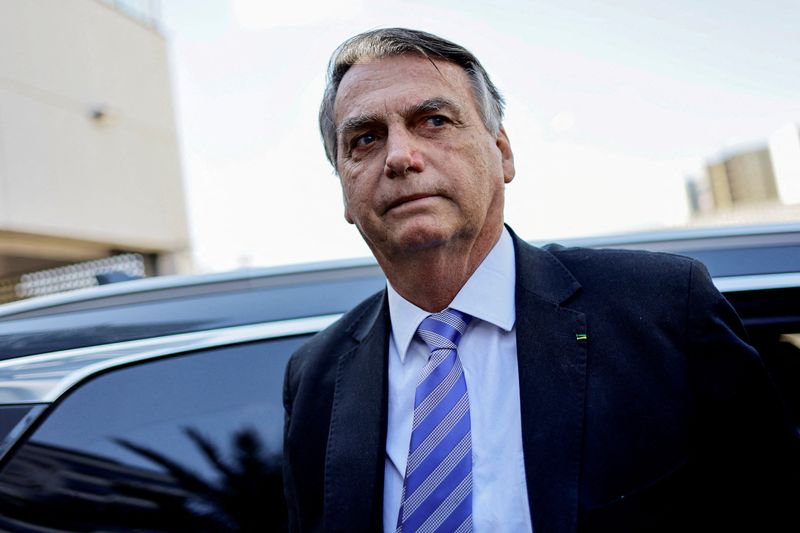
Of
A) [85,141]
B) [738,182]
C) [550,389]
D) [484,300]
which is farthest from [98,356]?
[738,182]

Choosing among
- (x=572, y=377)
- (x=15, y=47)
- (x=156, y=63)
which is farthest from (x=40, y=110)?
(x=572, y=377)

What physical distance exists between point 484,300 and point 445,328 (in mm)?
111

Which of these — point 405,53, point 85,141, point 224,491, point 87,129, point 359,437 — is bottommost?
point 224,491

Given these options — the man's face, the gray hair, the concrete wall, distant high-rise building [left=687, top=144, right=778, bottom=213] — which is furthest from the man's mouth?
distant high-rise building [left=687, top=144, right=778, bottom=213]

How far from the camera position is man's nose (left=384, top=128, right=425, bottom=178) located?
1555 millimetres

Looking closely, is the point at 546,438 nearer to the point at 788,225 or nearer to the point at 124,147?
the point at 788,225

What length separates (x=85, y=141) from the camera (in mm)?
12227

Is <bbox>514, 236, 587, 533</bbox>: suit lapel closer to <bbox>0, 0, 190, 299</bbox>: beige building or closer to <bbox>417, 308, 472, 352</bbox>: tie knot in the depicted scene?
<bbox>417, 308, 472, 352</bbox>: tie knot

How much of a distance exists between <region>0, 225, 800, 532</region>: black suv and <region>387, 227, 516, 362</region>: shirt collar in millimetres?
302

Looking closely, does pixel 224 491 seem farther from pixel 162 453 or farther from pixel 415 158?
pixel 415 158

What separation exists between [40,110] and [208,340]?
36.8 ft

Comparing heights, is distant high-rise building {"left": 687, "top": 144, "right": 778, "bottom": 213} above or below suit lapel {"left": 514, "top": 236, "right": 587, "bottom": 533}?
above

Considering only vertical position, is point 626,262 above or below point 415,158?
below

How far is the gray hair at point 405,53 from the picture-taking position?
5.65 ft
